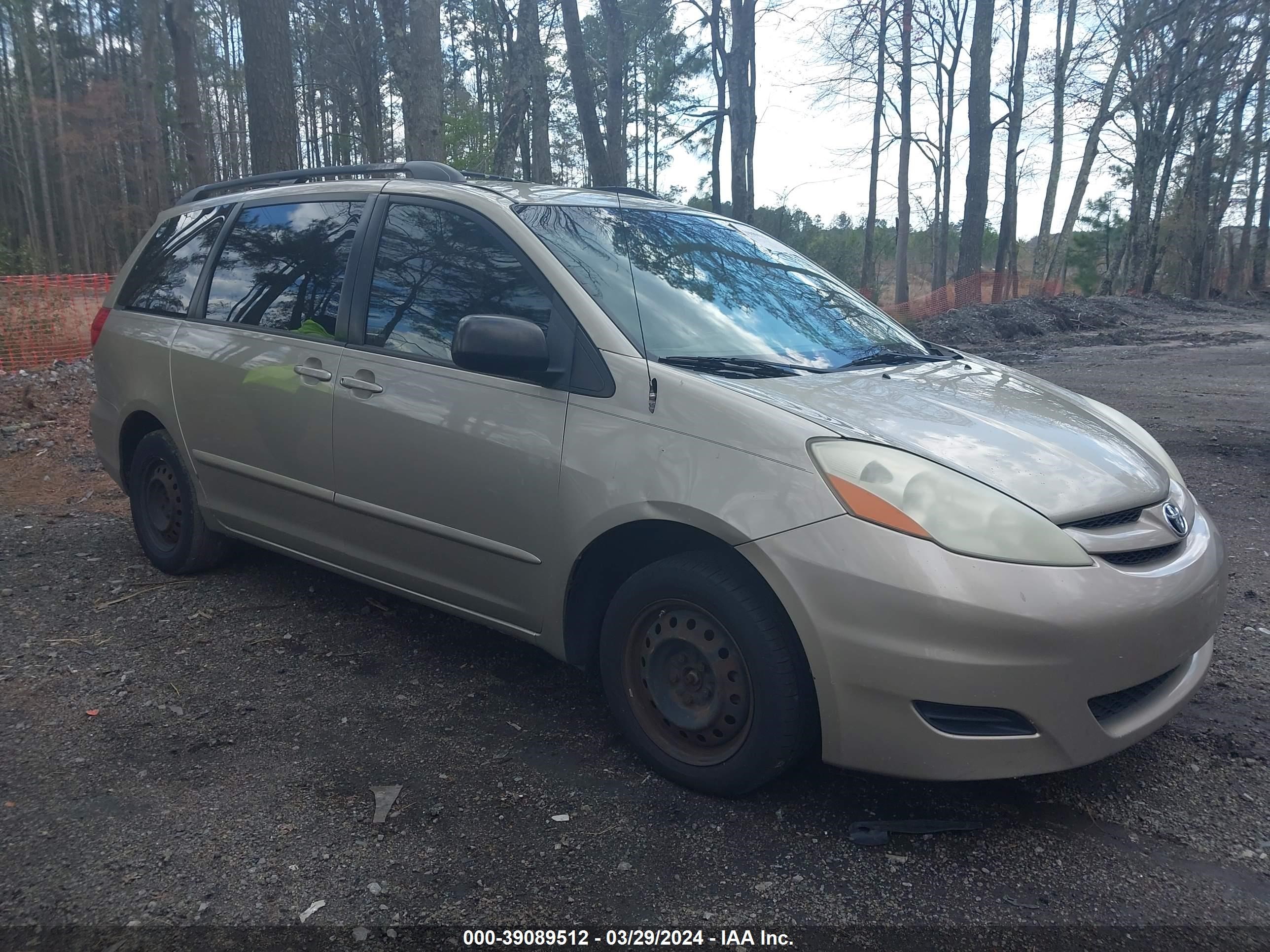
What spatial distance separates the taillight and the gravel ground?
1509 mm

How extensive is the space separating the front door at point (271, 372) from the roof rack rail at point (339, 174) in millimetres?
194

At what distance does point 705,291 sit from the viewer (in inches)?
136

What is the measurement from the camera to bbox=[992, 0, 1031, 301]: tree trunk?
97.7 feet

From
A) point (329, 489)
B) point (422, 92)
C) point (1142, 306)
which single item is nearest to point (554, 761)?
point (329, 489)

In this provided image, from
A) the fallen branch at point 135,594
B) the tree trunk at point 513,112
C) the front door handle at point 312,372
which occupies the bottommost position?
the fallen branch at point 135,594

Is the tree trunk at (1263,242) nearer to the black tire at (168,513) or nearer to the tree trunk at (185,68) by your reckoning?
the tree trunk at (185,68)

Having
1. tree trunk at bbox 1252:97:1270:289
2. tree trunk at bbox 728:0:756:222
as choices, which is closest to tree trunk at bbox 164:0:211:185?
tree trunk at bbox 728:0:756:222

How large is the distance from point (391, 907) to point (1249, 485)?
617 cm

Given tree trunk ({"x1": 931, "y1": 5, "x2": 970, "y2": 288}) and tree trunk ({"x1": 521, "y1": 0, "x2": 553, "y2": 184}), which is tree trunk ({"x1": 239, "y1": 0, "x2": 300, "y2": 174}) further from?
tree trunk ({"x1": 931, "y1": 5, "x2": 970, "y2": 288})

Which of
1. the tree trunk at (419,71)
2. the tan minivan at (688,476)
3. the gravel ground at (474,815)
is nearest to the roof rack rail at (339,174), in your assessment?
the tan minivan at (688,476)

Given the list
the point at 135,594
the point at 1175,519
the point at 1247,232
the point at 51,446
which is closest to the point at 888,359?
the point at 1175,519

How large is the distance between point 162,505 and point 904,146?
112 feet

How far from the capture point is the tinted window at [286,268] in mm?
3861

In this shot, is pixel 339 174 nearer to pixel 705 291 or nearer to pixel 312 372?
pixel 312 372
